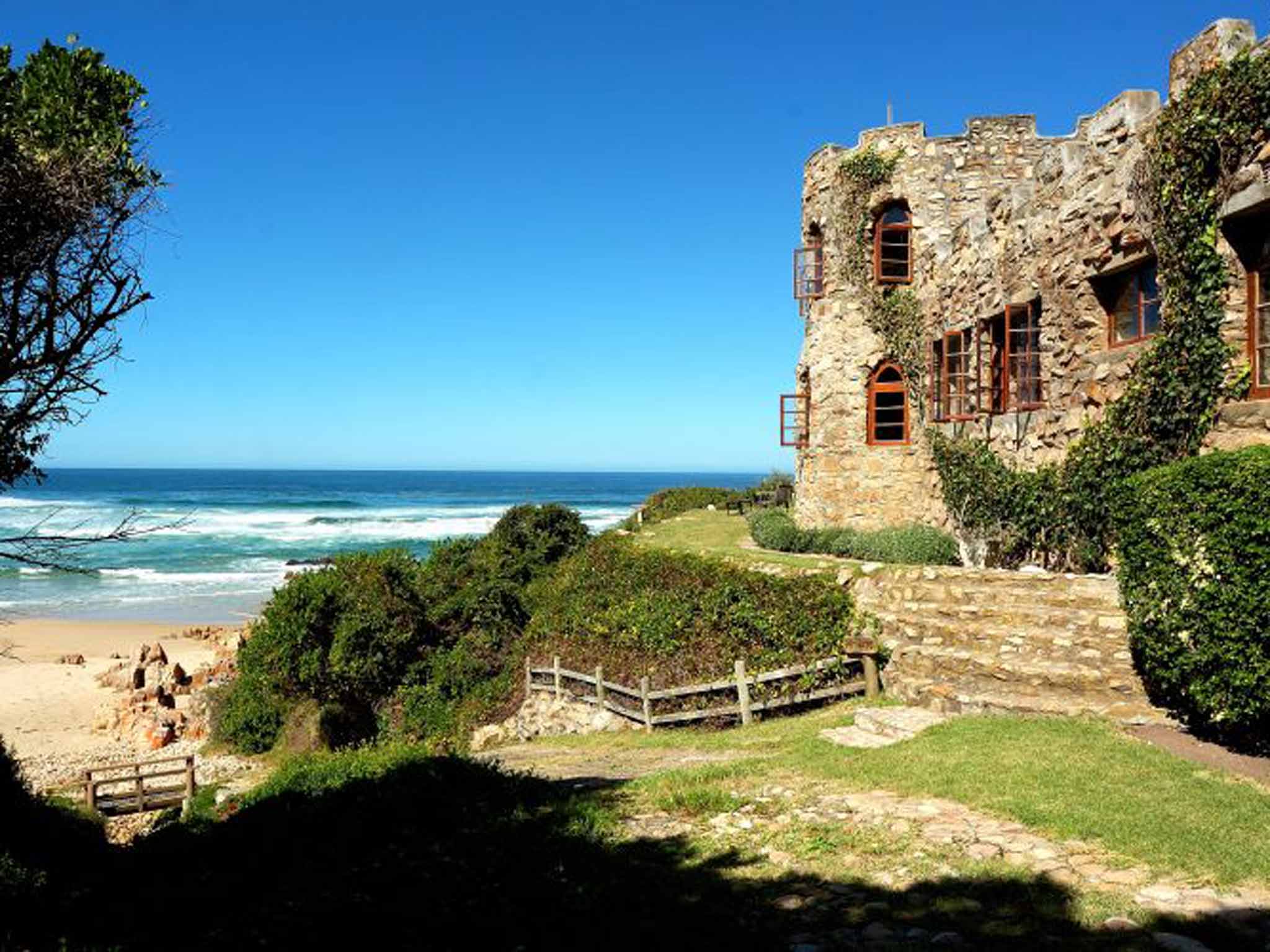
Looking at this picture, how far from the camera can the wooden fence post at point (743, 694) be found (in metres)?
13.6

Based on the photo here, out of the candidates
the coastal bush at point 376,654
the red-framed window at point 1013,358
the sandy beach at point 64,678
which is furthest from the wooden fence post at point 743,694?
the sandy beach at point 64,678

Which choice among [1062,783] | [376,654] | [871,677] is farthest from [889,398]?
[376,654]

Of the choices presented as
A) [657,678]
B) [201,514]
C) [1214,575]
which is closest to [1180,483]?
[1214,575]

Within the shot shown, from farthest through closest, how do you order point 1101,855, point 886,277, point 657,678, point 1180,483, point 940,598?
point 886,277 < point 657,678 < point 940,598 < point 1180,483 < point 1101,855

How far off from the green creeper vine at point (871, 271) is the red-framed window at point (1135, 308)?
23.2 ft

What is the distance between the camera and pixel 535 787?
29.0 ft

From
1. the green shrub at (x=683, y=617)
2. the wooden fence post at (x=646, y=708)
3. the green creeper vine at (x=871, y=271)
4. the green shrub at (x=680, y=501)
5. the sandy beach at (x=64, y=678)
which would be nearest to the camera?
the green shrub at (x=683, y=617)

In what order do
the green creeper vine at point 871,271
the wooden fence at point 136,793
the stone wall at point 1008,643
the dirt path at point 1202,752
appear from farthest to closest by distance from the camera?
1. the green creeper vine at point 871,271
2. the wooden fence at point 136,793
3. the stone wall at point 1008,643
4. the dirt path at point 1202,752

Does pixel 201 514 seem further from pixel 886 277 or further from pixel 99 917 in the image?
pixel 99 917

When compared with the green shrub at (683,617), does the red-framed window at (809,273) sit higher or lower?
higher

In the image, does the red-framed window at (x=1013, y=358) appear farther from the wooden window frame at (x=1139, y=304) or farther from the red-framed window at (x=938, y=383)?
the wooden window frame at (x=1139, y=304)

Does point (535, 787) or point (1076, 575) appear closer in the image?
point (535, 787)

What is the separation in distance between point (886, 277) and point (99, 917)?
63.9 feet

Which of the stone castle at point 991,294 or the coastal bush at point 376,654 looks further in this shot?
the coastal bush at point 376,654
